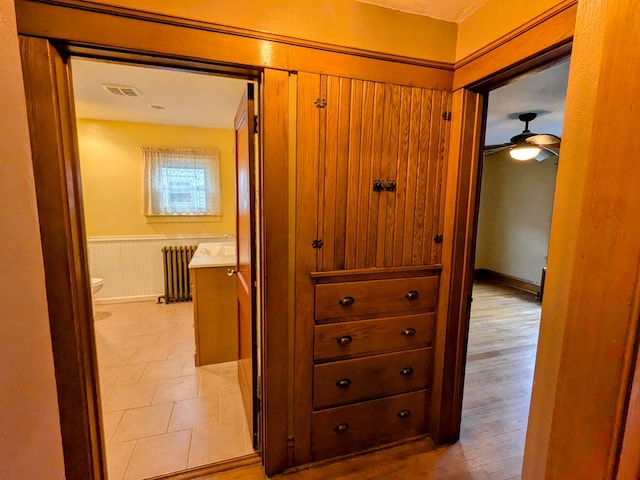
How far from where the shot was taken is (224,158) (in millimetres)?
4484

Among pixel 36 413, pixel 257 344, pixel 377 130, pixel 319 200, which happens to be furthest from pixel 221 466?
pixel 377 130

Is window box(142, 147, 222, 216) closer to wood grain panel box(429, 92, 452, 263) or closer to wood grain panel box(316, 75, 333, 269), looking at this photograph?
wood grain panel box(316, 75, 333, 269)

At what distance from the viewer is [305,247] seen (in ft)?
5.26

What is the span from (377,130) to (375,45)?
410 millimetres

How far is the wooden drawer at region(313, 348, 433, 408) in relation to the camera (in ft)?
5.72

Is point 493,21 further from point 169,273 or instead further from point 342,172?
point 169,273

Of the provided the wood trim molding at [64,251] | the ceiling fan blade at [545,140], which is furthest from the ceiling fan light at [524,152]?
the wood trim molding at [64,251]

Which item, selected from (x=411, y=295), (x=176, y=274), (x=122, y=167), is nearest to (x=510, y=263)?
(x=411, y=295)

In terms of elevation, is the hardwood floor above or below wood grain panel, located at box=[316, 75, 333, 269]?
below

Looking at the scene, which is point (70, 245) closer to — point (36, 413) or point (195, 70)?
point (36, 413)

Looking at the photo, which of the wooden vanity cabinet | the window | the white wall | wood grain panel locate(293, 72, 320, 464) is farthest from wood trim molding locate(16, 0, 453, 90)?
the white wall

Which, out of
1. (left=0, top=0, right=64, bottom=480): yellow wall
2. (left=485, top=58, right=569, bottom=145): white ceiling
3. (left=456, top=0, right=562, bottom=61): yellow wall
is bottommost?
(left=0, top=0, right=64, bottom=480): yellow wall

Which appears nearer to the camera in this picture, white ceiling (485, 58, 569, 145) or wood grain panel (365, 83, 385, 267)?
wood grain panel (365, 83, 385, 267)

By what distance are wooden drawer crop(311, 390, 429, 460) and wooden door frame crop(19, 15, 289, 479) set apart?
0.25 meters
